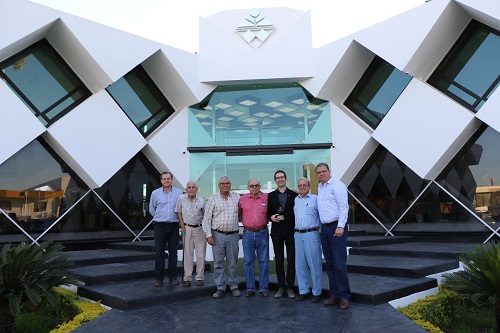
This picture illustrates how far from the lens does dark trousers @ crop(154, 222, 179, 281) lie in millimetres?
5797

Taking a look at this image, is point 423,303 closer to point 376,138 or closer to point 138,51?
point 376,138

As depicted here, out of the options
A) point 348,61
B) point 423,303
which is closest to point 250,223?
point 423,303

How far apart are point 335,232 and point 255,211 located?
3.99 feet

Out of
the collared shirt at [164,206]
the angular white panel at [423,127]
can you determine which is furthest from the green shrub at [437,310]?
the angular white panel at [423,127]

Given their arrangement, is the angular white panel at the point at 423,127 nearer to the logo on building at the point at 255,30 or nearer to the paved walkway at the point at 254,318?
the logo on building at the point at 255,30

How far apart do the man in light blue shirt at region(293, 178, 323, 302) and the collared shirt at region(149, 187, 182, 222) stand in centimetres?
194

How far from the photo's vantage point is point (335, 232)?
4641mm

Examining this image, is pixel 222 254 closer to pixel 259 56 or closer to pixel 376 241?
pixel 376 241

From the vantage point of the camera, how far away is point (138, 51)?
11289mm

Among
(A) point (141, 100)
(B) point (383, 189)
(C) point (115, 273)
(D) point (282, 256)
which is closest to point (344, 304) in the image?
(D) point (282, 256)

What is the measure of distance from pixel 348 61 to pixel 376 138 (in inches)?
107

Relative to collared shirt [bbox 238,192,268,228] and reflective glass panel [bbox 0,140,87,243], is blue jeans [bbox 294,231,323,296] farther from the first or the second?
reflective glass panel [bbox 0,140,87,243]

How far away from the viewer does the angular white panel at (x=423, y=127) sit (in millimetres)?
9547

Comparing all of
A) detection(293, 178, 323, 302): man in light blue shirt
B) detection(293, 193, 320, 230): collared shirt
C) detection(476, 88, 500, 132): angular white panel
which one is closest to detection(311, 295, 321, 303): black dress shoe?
detection(293, 178, 323, 302): man in light blue shirt
